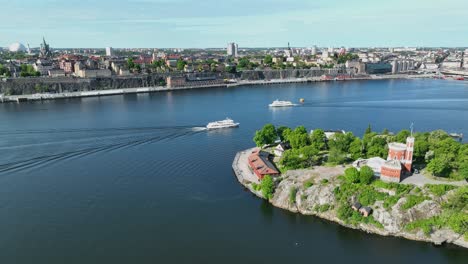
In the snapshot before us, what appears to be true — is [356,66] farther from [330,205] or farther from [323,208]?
[323,208]

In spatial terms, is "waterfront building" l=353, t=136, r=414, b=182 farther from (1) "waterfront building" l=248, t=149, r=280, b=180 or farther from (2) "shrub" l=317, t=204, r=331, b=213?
(1) "waterfront building" l=248, t=149, r=280, b=180

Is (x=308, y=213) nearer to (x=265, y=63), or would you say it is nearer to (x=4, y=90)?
(x=4, y=90)

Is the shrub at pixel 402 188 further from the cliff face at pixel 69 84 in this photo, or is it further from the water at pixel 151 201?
the cliff face at pixel 69 84

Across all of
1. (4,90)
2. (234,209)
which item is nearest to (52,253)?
(234,209)

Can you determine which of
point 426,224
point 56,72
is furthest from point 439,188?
point 56,72

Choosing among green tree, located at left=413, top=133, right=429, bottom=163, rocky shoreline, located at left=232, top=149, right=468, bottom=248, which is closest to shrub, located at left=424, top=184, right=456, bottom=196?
rocky shoreline, located at left=232, top=149, right=468, bottom=248

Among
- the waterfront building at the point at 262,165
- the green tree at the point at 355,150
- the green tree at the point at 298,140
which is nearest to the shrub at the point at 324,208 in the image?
the waterfront building at the point at 262,165
